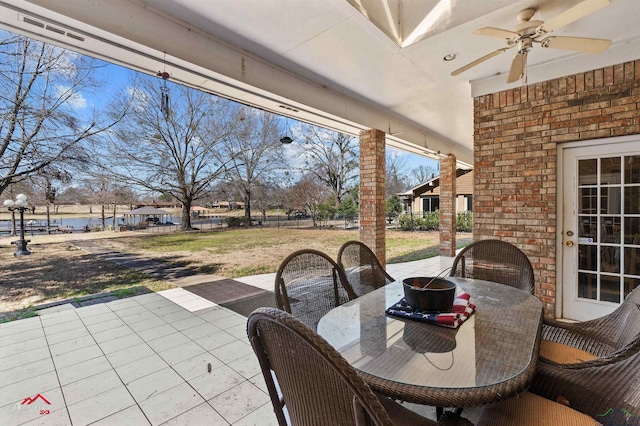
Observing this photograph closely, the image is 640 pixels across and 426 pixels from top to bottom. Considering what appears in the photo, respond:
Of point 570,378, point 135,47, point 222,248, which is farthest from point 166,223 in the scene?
point 570,378

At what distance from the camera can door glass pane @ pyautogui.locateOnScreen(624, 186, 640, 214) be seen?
9.00ft

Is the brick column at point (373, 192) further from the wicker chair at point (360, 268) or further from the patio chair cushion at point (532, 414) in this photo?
the patio chair cushion at point (532, 414)

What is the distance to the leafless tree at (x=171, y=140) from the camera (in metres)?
3.88

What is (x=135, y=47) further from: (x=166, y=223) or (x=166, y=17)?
(x=166, y=223)

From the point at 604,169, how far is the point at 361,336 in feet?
10.6

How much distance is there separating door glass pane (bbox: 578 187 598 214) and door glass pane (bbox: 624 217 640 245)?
0.25 m

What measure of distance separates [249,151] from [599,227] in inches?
223

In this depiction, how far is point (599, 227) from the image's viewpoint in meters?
2.92

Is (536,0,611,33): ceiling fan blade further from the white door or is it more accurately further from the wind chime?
the wind chime

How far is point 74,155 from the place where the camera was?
318 cm

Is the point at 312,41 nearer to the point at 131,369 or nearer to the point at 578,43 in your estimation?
the point at 578,43

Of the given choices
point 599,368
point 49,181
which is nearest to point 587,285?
point 599,368

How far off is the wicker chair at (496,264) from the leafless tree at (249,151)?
4.55 meters

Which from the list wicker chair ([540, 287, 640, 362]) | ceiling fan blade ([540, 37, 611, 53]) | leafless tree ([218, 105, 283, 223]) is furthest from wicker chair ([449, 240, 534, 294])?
leafless tree ([218, 105, 283, 223])
